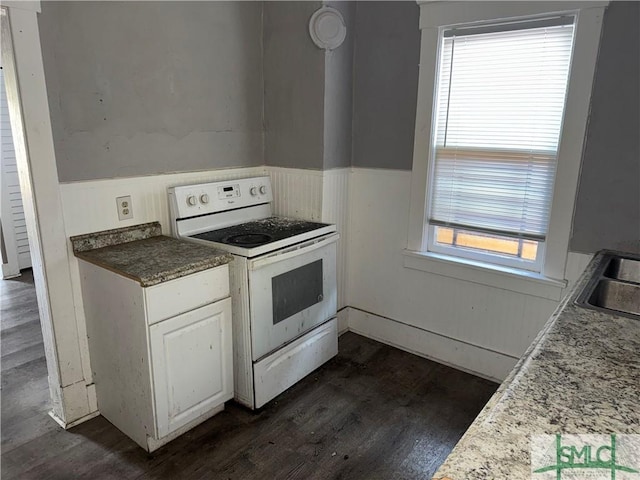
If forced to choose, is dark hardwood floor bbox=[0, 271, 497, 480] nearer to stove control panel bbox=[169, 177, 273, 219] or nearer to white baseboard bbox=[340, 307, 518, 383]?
white baseboard bbox=[340, 307, 518, 383]

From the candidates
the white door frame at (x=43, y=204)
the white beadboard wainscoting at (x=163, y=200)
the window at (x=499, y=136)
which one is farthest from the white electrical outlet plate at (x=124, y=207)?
the window at (x=499, y=136)

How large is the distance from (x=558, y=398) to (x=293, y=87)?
7.75ft

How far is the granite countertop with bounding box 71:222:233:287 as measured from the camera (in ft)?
6.30

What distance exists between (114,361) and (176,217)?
793mm

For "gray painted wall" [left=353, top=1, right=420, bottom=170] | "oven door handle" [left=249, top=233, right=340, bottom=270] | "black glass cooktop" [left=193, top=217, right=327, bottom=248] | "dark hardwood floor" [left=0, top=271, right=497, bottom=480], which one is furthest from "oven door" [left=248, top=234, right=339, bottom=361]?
"gray painted wall" [left=353, top=1, right=420, bottom=170]

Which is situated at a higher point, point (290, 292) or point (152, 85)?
point (152, 85)

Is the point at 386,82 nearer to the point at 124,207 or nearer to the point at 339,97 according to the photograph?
the point at 339,97

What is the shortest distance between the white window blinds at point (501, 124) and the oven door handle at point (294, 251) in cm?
72

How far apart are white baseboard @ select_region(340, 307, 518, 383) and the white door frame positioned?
5.65 ft

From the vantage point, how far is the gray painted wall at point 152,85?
203 centimetres

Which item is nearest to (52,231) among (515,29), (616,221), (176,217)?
(176,217)

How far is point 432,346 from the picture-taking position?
289 cm

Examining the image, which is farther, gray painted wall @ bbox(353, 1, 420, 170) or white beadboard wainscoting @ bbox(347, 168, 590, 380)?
gray painted wall @ bbox(353, 1, 420, 170)

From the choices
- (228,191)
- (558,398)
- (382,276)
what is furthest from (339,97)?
(558,398)
